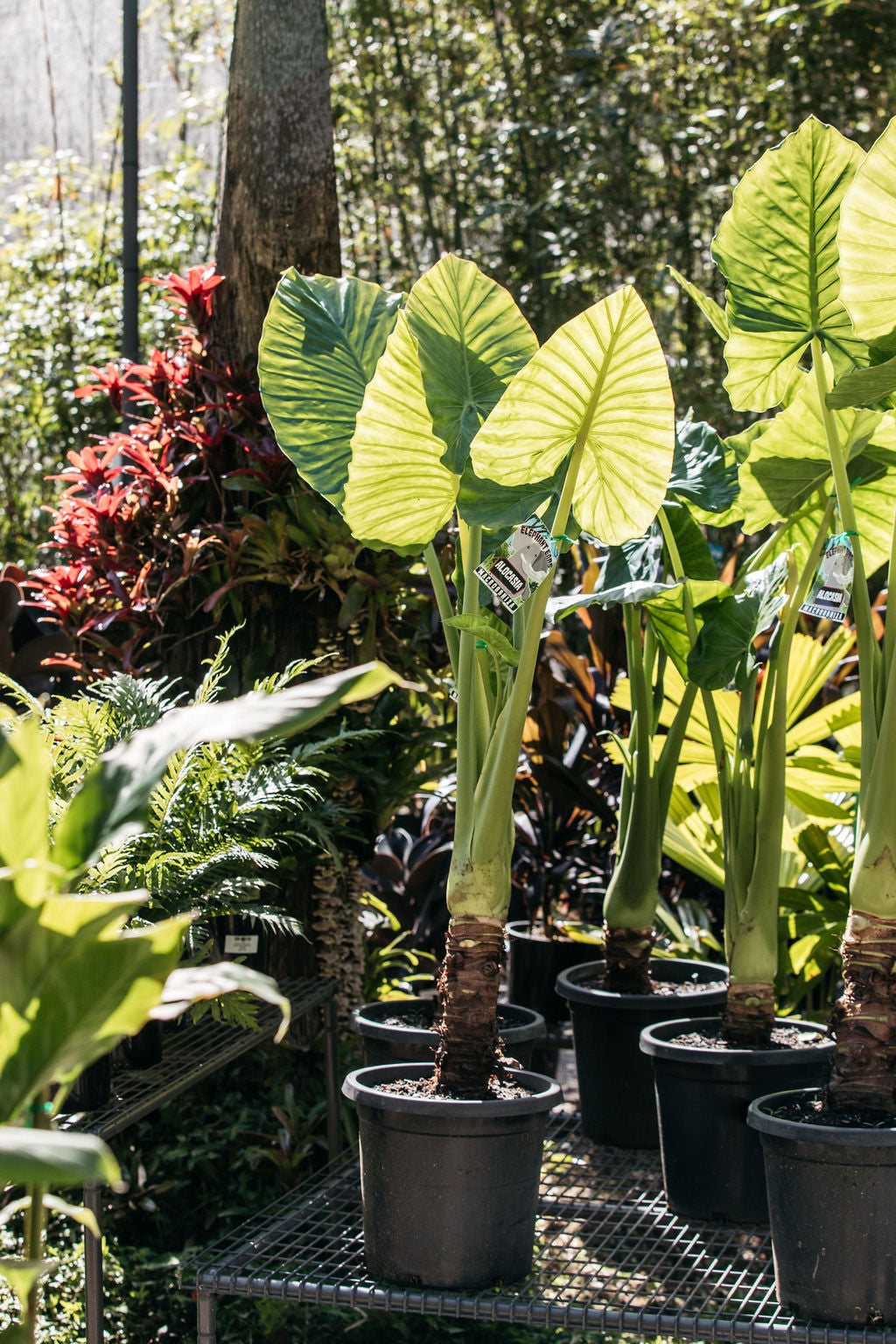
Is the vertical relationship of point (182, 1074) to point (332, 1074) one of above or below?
above

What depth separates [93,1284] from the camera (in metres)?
1.51

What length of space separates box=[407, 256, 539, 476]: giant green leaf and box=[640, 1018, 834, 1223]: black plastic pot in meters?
0.97

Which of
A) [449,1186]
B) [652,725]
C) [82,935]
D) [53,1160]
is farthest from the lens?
[652,725]

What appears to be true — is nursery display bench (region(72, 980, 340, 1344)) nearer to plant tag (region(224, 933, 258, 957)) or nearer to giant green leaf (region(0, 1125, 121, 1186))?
plant tag (region(224, 933, 258, 957))

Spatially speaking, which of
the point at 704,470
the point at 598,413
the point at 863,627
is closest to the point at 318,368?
the point at 598,413

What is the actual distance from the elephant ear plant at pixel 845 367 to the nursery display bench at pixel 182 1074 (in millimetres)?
822

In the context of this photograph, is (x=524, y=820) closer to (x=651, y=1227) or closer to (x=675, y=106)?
(x=651, y=1227)

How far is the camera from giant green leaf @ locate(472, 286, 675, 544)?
4.98 feet

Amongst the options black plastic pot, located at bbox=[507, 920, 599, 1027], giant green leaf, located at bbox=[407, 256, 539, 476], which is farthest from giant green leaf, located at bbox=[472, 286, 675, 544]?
black plastic pot, located at bbox=[507, 920, 599, 1027]

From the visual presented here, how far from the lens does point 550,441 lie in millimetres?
1631

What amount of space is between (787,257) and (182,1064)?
1.53 meters

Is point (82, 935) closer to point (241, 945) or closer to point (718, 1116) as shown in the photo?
point (718, 1116)

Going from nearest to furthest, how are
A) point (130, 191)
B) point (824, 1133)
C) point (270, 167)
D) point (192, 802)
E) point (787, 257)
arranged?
point (824, 1133) < point (787, 257) < point (192, 802) < point (270, 167) < point (130, 191)

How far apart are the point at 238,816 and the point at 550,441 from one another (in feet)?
2.38
